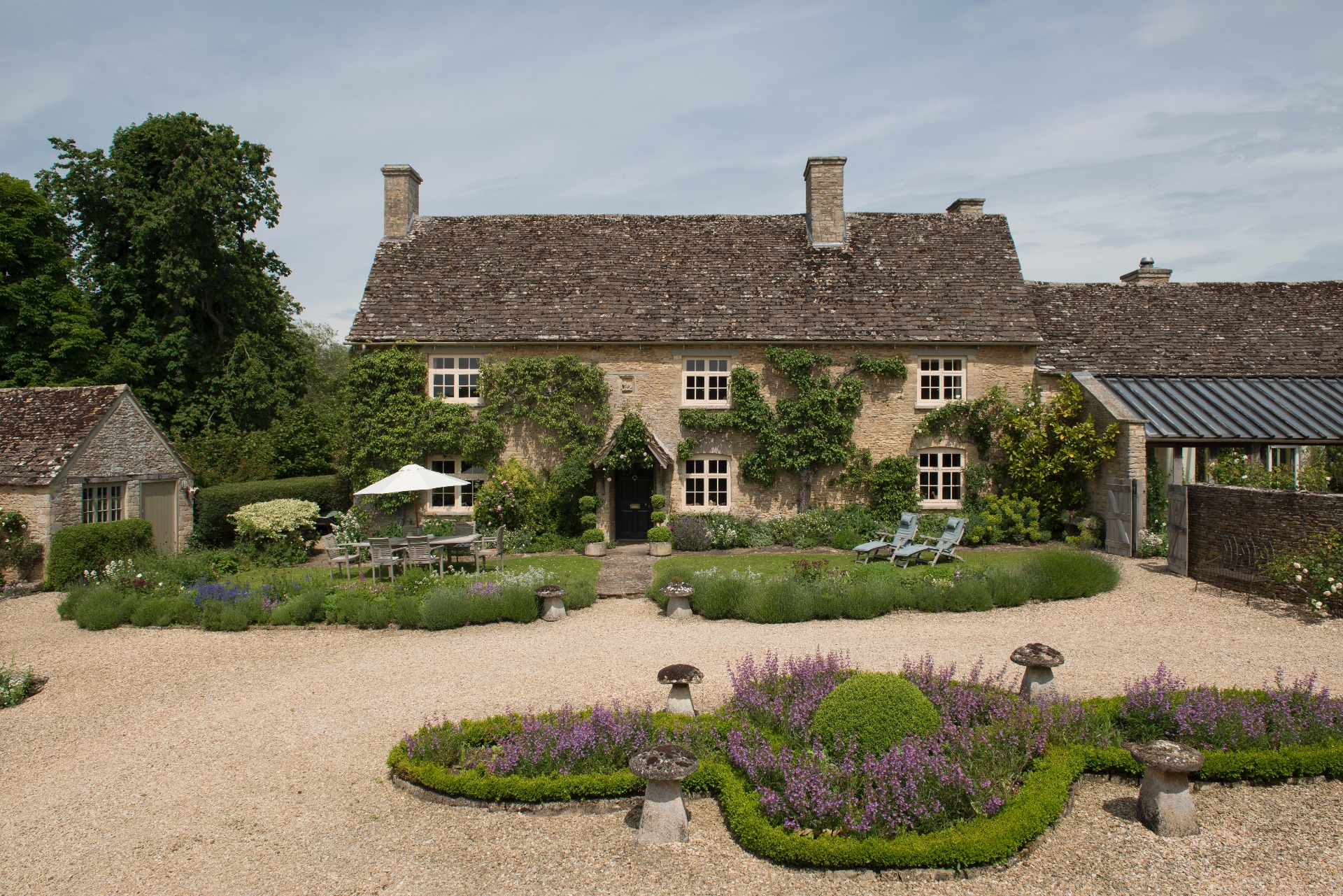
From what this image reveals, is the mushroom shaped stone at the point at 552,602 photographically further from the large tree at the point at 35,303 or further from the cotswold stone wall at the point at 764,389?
the large tree at the point at 35,303

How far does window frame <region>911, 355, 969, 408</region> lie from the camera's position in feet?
63.6

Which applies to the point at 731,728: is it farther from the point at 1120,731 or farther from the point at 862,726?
the point at 1120,731

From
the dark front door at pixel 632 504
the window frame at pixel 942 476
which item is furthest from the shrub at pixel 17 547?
the window frame at pixel 942 476

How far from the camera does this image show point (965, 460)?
63.6 feet

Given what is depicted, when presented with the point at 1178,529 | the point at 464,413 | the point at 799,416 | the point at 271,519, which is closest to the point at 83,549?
the point at 271,519

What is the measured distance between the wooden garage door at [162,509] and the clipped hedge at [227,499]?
0.52 metres

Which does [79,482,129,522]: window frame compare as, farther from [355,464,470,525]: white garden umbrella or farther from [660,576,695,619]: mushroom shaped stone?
[660,576,695,619]: mushroom shaped stone

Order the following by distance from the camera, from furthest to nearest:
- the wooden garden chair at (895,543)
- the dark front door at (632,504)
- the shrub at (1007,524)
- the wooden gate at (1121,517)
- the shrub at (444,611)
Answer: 1. the dark front door at (632,504)
2. the shrub at (1007,524)
3. the wooden gate at (1121,517)
4. the wooden garden chair at (895,543)
5. the shrub at (444,611)

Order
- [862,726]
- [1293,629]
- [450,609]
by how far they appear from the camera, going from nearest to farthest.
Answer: [862,726], [1293,629], [450,609]

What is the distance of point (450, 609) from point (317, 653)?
1.86m

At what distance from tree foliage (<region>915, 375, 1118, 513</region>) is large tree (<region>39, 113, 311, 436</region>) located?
21.2 metres

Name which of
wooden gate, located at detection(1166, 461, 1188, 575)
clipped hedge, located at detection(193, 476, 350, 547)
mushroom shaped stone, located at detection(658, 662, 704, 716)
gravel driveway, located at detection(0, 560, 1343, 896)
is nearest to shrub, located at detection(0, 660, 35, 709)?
gravel driveway, located at detection(0, 560, 1343, 896)

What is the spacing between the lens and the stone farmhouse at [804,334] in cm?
1905

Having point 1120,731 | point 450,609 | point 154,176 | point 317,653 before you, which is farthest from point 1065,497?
point 154,176
